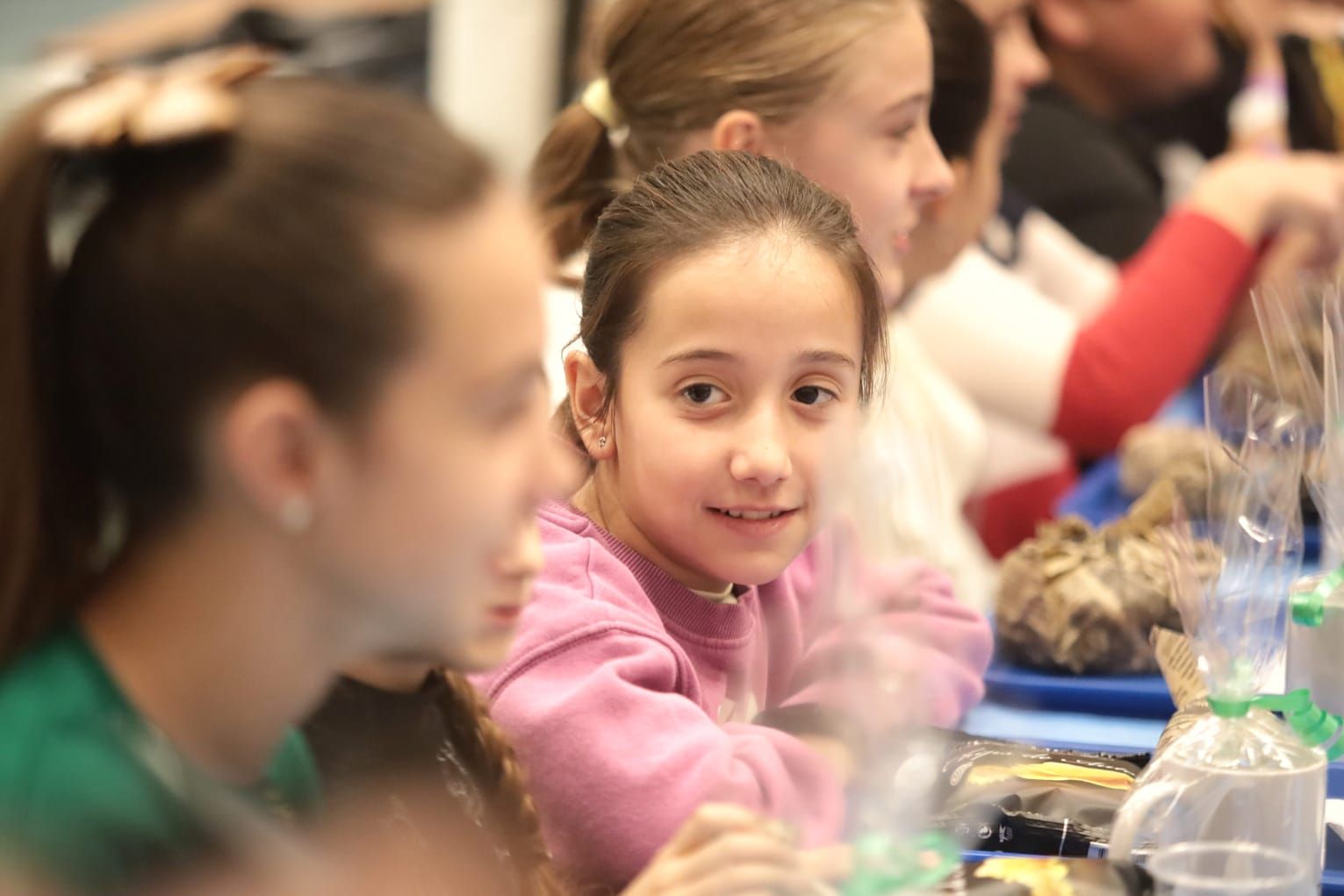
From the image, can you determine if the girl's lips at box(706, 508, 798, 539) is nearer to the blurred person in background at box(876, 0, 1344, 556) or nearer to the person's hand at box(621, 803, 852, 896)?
the person's hand at box(621, 803, 852, 896)

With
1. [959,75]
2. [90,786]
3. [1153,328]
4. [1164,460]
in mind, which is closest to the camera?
[90,786]

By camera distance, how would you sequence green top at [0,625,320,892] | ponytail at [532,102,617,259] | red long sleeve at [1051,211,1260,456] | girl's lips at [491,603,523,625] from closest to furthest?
green top at [0,625,320,892] → girl's lips at [491,603,523,625] → ponytail at [532,102,617,259] → red long sleeve at [1051,211,1260,456]

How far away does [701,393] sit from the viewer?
113cm

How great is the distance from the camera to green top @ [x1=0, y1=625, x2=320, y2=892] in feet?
2.27

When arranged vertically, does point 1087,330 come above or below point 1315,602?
below

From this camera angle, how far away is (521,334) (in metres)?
0.76

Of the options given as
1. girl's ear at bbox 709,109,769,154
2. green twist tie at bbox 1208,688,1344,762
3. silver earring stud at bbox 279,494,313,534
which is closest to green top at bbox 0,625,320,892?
silver earring stud at bbox 279,494,313,534

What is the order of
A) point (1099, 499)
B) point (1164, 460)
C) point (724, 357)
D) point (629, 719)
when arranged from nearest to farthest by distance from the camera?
1. point (629, 719)
2. point (724, 357)
3. point (1164, 460)
4. point (1099, 499)

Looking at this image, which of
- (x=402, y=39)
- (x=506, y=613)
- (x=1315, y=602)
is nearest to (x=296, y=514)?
(x=506, y=613)

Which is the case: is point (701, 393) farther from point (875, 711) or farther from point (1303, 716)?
point (1303, 716)

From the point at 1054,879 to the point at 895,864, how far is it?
16 cm

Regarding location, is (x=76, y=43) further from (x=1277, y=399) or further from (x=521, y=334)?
(x=521, y=334)

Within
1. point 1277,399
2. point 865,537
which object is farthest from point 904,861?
point 1277,399

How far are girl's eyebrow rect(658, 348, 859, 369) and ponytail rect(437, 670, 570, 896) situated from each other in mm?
262
